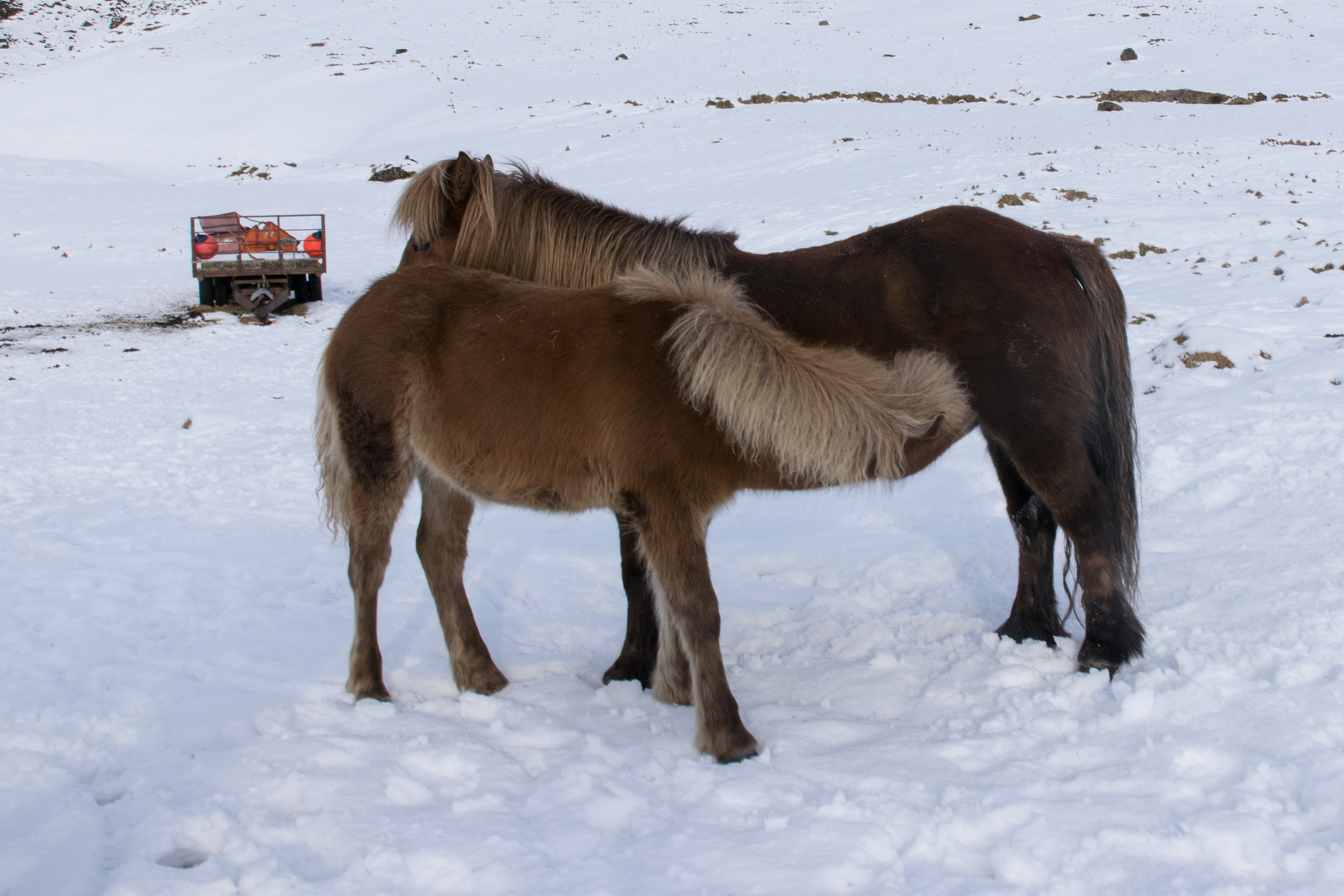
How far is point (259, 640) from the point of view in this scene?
15.1 feet

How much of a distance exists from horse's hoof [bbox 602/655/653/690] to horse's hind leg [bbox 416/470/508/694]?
0.48 meters

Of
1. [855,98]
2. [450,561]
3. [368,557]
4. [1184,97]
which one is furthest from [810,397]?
[855,98]

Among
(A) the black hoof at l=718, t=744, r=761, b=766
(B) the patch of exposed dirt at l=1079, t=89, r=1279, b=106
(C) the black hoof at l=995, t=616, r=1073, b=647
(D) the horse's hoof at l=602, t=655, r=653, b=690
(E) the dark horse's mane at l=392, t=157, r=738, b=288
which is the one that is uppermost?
(B) the patch of exposed dirt at l=1079, t=89, r=1279, b=106

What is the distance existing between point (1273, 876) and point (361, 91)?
1668 inches

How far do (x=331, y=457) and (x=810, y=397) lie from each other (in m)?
2.18

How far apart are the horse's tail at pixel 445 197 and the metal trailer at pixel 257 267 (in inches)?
428

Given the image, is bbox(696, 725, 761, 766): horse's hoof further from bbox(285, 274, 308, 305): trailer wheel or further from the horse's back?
bbox(285, 274, 308, 305): trailer wheel

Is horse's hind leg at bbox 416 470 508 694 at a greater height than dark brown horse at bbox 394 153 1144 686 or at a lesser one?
lesser

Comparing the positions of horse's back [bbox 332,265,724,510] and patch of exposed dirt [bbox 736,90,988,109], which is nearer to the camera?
horse's back [bbox 332,265,724,510]

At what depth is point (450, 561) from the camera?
4.24 metres

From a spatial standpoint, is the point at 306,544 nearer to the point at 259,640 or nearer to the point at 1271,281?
the point at 259,640

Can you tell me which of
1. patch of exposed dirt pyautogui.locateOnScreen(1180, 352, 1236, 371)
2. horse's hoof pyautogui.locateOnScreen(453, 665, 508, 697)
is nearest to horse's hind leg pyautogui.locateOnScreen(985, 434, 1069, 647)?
horse's hoof pyautogui.locateOnScreen(453, 665, 508, 697)

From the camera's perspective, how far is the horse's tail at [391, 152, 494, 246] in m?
4.70

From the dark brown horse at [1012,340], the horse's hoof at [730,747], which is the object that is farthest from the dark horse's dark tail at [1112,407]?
the horse's hoof at [730,747]
